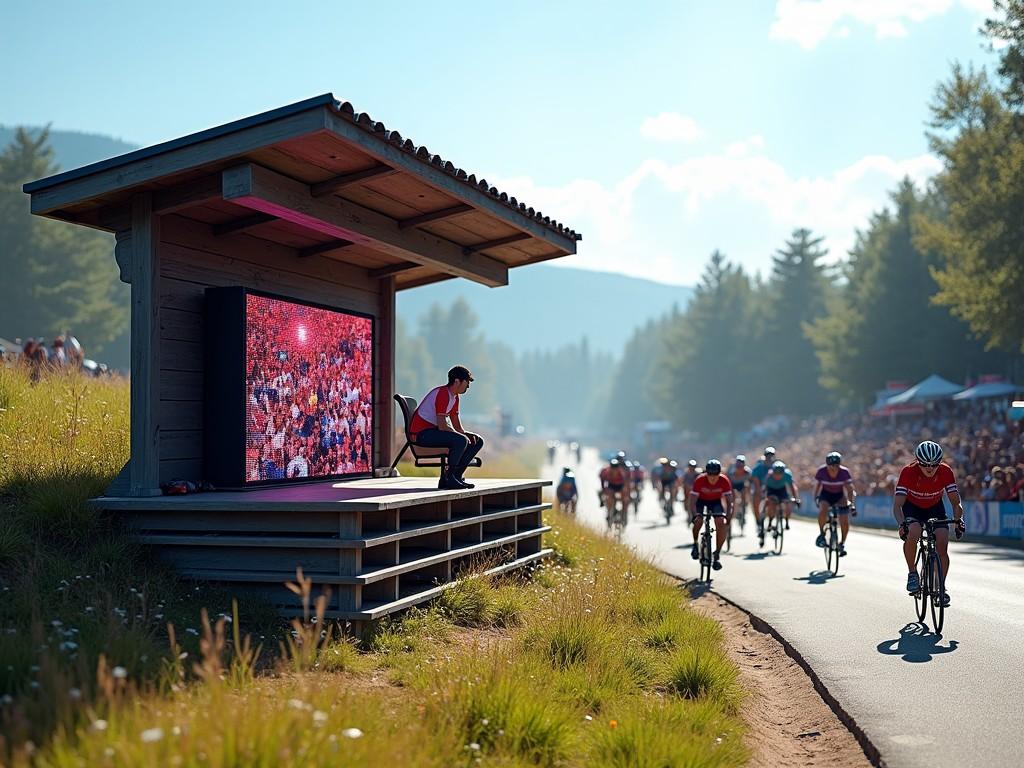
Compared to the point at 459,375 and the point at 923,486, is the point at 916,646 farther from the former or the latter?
the point at 459,375

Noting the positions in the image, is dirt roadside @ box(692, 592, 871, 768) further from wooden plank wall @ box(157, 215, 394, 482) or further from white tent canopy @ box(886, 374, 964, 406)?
white tent canopy @ box(886, 374, 964, 406)

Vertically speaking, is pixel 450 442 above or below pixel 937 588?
above

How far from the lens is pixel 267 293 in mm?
11461

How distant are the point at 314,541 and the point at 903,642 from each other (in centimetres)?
621

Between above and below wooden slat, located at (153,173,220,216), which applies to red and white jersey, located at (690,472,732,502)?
below

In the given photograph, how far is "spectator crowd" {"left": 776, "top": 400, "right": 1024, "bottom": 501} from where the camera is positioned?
26469 millimetres

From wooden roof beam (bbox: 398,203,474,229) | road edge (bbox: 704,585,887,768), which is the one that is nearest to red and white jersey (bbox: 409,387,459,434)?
wooden roof beam (bbox: 398,203,474,229)

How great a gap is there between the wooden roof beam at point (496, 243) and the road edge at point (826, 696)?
5.77m

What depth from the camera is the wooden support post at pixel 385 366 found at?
15.1 metres

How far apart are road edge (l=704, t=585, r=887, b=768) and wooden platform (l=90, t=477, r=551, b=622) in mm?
3303

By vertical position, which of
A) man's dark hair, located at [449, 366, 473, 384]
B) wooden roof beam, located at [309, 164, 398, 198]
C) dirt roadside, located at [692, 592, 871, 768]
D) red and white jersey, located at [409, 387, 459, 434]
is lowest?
dirt roadside, located at [692, 592, 871, 768]

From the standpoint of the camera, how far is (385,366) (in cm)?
1542

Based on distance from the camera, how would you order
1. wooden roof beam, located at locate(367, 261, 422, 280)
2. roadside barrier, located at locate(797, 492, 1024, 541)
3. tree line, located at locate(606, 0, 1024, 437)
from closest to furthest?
wooden roof beam, located at locate(367, 261, 422, 280)
roadside barrier, located at locate(797, 492, 1024, 541)
tree line, located at locate(606, 0, 1024, 437)

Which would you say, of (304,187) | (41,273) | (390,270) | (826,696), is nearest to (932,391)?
(390,270)
